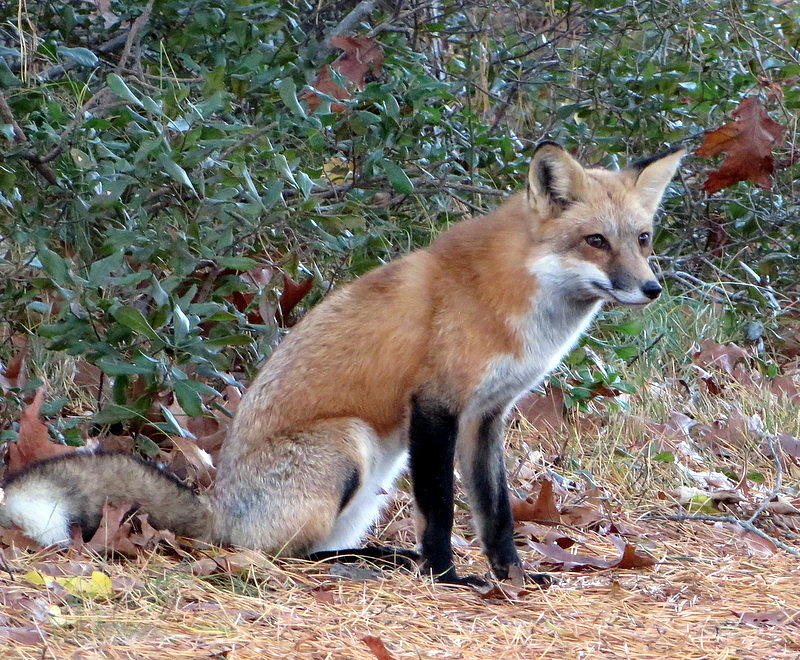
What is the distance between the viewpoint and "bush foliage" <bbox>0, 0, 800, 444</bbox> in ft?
14.9

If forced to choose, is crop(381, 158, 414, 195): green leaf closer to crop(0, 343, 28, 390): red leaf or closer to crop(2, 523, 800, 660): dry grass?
crop(0, 343, 28, 390): red leaf

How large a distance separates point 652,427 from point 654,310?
1.65m

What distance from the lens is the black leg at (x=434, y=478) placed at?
398 centimetres

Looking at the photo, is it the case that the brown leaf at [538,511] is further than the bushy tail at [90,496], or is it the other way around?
the brown leaf at [538,511]

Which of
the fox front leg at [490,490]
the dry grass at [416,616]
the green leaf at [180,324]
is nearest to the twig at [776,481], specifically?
the dry grass at [416,616]

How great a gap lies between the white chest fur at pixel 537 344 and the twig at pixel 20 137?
2354 mm

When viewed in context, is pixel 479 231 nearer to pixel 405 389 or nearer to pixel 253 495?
pixel 405 389

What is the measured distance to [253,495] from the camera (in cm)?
404

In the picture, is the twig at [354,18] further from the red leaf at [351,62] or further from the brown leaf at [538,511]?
the brown leaf at [538,511]

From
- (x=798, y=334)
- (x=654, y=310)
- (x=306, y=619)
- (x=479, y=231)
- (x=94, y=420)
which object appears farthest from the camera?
(x=798, y=334)

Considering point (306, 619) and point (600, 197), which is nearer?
point (306, 619)

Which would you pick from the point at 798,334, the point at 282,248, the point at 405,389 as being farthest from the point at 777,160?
the point at 405,389

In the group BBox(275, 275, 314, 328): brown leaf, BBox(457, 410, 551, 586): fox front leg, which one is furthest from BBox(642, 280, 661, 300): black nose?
BBox(275, 275, 314, 328): brown leaf

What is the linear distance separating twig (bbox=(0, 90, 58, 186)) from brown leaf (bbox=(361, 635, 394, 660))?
292 cm
